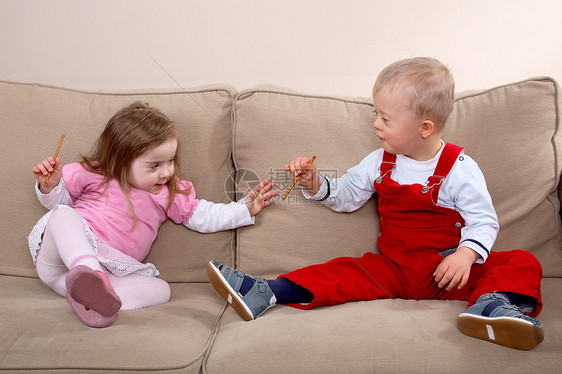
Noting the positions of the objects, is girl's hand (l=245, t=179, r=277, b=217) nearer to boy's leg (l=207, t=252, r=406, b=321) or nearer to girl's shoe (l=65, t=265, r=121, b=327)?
boy's leg (l=207, t=252, r=406, b=321)

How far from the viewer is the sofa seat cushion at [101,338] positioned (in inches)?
40.3

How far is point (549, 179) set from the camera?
4.91 feet

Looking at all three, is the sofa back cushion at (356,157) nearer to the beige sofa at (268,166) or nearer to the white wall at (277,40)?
the beige sofa at (268,166)

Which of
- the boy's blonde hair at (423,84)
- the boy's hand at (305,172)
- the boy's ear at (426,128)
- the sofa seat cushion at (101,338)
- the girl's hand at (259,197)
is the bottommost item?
the sofa seat cushion at (101,338)

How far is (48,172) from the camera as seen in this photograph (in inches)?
54.9

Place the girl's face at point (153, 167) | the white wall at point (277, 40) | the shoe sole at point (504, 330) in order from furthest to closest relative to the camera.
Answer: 1. the white wall at point (277, 40)
2. the girl's face at point (153, 167)
3. the shoe sole at point (504, 330)

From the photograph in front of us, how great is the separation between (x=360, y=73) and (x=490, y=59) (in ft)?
1.76

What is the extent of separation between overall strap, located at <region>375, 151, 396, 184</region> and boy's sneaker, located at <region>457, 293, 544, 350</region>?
483 mm

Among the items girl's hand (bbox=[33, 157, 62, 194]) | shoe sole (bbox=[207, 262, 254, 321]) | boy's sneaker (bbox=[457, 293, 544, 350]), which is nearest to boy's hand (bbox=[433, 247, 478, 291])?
boy's sneaker (bbox=[457, 293, 544, 350])

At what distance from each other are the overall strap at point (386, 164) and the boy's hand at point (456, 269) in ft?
1.05

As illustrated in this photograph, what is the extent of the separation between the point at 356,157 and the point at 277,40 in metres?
0.70

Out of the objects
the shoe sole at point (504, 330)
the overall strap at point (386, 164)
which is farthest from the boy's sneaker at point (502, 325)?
the overall strap at point (386, 164)

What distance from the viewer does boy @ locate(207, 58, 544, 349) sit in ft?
4.16

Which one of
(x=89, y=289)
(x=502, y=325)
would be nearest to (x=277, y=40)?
(x=89, y=289)
